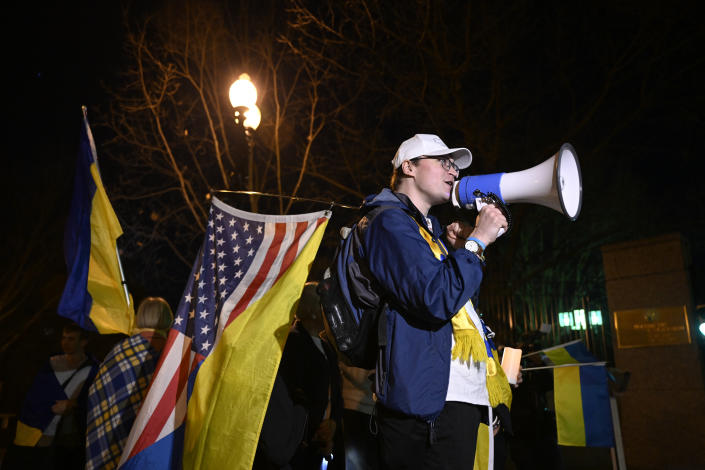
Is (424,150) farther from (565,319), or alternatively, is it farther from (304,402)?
(565,319)

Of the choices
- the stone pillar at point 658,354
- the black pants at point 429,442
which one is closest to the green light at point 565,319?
the stone pillar at point 658,354

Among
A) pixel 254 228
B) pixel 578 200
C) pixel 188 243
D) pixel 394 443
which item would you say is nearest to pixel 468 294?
pixel 394 443

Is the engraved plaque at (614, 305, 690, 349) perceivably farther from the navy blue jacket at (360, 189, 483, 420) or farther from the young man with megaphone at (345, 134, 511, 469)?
the navy blue jacket at (360, 189, 483, 420)

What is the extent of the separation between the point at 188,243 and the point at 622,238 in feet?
45.5

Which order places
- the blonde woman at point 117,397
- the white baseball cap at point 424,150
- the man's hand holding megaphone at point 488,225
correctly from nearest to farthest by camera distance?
the man's hand holding megaphone at point 488,225 → the white baseball cap at point 424,150 → the blonde woman at point 117,397

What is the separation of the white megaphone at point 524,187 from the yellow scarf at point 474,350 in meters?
0.36

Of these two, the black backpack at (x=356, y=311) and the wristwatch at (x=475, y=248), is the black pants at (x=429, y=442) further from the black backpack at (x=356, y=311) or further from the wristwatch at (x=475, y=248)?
the wristwatch at (x=475, y=248)

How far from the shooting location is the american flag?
3383mm

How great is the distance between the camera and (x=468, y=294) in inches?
91.4

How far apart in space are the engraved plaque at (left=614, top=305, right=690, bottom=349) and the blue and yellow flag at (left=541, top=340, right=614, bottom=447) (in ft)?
9.38

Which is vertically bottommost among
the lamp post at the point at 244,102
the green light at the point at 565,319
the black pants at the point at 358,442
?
the black pants at the point at 358,442

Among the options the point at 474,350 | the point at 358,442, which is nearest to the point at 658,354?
the point at 358,442

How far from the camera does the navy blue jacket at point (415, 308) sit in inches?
88.0

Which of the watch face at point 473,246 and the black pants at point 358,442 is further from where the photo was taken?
the black pants at point 358,442
